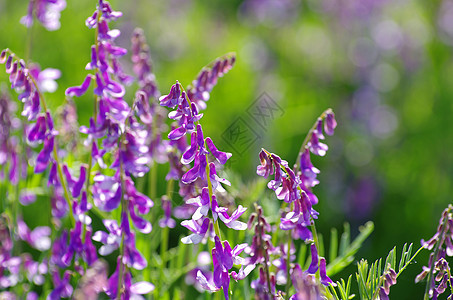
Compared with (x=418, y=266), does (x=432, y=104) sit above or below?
above

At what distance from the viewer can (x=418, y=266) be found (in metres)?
2.30

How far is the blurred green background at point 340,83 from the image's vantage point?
9.23 ft

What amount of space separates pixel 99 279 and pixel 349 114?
2.95m

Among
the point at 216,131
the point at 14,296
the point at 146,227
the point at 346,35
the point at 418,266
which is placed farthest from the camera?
the point at 346,35

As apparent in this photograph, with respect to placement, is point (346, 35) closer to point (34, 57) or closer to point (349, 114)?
point (349, 114)

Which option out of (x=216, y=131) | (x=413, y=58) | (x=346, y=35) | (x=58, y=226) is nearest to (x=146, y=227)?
(x=58, y=226)

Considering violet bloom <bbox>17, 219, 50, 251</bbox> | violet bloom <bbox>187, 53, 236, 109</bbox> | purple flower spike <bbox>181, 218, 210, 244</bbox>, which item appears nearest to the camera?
purple flower spike <bbox>181, 218, 210, 244</bbox>

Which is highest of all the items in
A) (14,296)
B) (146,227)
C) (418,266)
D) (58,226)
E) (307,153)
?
(307,153)

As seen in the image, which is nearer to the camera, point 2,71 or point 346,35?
point 2,71

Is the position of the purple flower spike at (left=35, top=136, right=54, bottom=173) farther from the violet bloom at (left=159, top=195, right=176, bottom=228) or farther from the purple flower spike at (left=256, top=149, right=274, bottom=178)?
the purple flower spike at (left=256, top=149, right=274, bottom=178)

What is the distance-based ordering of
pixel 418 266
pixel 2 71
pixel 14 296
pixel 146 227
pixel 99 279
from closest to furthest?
pixel 99 279
pixel 146 227
pixel 14 296
pixel 418 266
pixel 2 71

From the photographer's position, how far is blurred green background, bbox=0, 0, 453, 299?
9.23 feet

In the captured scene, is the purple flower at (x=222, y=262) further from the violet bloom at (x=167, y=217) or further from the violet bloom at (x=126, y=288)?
Answer: the violet bloom at (x=167, y=217)

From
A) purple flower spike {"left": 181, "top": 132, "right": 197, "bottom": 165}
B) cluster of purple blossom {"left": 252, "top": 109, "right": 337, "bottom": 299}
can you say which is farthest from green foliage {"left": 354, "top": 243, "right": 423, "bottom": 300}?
purple flower spike {"left": 181, "top": 132, "right": 197, "bottom": 165}
